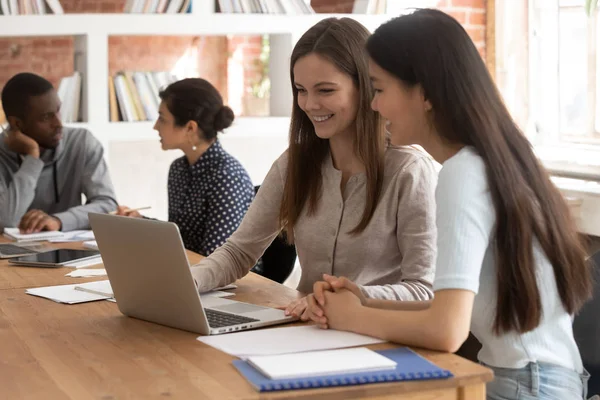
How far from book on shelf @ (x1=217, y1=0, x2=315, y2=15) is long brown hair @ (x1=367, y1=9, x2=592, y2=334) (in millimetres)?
2577

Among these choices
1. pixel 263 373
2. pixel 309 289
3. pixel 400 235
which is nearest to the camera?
pixel 263 373

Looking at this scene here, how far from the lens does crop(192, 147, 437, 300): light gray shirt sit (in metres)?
2.16

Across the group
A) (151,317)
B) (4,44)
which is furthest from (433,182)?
(4,44)

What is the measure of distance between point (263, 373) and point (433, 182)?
2.95 feet

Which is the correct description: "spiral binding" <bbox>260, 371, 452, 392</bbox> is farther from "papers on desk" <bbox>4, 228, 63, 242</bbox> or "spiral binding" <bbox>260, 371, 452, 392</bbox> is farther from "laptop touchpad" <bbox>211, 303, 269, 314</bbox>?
"papers on desk" <bbox>4, 228, 63, 242</bbox>

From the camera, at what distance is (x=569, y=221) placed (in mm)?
1791

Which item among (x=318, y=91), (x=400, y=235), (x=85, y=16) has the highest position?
(x=85, y=16)

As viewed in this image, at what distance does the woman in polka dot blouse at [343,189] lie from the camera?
2223 millimetres

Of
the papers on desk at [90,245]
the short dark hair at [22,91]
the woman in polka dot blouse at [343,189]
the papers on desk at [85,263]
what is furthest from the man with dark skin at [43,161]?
the woman in polka dot blouse at [343,189]

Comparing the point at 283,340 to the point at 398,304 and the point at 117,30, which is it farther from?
the point at 117,30

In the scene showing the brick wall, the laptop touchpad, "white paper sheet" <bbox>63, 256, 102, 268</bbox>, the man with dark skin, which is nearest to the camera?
the laptop touchpad

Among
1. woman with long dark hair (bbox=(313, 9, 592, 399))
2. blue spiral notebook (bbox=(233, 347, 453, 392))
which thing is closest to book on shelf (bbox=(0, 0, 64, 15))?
woman with long dark hair (bbox=(313, 9, 592, 399))

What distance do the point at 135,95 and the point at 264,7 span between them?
733mm

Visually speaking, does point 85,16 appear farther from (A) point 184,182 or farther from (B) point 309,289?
(B) point 309,289
